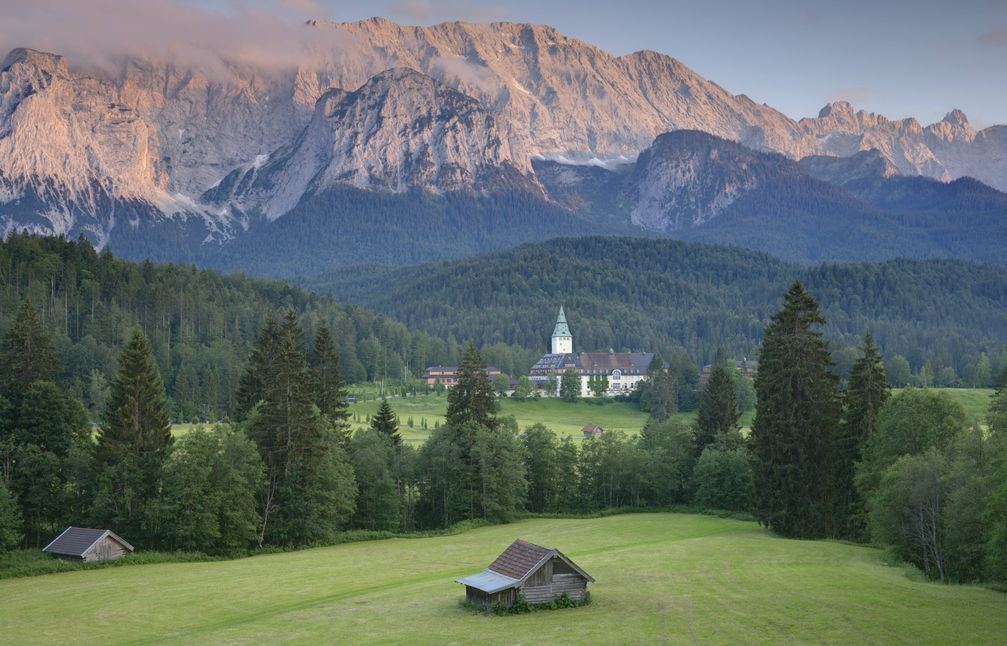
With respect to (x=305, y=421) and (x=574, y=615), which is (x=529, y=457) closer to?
(x=305, y=421)

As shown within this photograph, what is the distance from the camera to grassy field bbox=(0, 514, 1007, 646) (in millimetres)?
42688

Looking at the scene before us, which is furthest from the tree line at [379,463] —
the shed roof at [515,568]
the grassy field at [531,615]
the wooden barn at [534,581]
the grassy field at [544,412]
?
the grassy field at [544,412]

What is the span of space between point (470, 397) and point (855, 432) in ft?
117

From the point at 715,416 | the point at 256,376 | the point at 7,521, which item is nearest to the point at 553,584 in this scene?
the point at 7,521

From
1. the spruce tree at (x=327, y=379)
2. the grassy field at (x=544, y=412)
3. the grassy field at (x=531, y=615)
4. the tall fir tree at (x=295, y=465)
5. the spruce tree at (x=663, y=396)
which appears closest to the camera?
the grassy field at (x=531, y=615)

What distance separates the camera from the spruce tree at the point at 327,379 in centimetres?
9588

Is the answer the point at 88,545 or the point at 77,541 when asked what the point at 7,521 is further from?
the point at 88,545

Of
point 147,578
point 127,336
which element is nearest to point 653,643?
point 147,578

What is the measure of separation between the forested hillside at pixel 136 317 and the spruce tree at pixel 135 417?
165 feet

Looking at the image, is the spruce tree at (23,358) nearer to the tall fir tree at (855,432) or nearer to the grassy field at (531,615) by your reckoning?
the grassy field at (531,615)

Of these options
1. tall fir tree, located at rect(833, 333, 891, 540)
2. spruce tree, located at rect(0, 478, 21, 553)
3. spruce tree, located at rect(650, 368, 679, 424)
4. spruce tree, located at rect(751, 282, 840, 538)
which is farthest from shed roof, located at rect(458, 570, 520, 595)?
spruce tree, located at rect(650, 368, 679, 424)

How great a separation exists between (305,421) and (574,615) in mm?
38615

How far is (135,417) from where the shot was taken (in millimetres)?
77688

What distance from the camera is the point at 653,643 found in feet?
133
